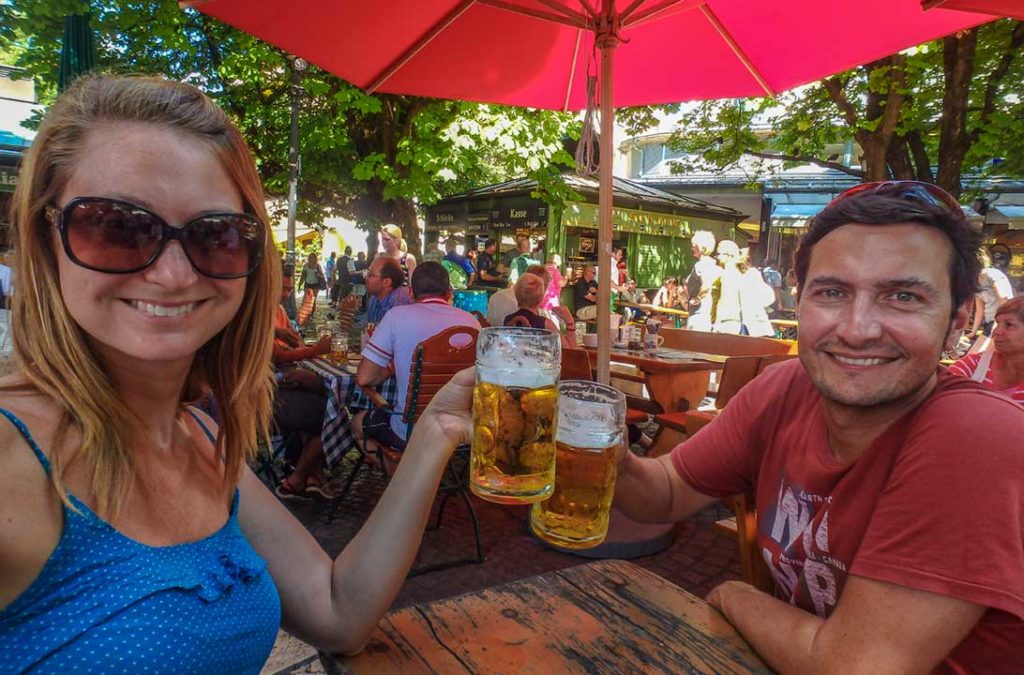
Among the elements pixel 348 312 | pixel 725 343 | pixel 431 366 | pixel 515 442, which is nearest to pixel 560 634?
pixel 515 442

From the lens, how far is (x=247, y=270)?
1188 millimetres

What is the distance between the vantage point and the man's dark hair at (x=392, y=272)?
5.68 metres

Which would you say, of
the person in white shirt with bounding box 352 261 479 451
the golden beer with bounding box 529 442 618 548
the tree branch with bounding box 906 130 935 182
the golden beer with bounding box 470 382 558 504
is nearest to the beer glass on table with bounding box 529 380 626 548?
the golden beer with bounding box 529 442 618 548

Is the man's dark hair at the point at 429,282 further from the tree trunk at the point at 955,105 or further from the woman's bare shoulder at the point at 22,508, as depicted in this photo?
the tree trunk at the point at 955,105

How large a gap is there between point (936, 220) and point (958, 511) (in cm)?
62

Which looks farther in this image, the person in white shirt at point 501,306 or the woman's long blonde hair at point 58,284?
the person in white shirt at point 501,306

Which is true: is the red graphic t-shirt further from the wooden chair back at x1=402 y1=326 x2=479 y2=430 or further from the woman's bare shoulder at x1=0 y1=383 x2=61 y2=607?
the wooden chair back at x1=402 y1=326 x2=479 y2=430

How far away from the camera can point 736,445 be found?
1.74m

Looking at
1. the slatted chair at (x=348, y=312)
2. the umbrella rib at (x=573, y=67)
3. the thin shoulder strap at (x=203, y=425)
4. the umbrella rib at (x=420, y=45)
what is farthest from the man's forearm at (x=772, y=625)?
the slatted chair at (x=348, y=312)

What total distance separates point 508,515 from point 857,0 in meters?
3.52

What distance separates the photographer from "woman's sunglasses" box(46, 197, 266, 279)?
98 centimetres

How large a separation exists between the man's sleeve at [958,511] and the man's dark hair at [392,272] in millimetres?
4950

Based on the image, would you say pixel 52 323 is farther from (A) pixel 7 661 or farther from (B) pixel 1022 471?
(B) pixel 1022 471

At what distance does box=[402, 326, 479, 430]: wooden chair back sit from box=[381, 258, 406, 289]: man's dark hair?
249 cm
